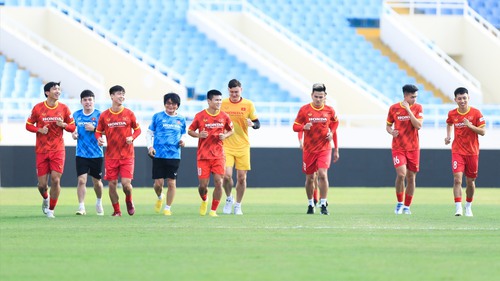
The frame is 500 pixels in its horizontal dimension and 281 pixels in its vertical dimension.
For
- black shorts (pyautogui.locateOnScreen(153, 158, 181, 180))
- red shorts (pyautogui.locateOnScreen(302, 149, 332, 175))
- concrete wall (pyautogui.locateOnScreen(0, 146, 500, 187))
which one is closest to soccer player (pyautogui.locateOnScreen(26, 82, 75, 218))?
black shorts (pyautogui.locateOnScreen(153, 158, 181, 180))

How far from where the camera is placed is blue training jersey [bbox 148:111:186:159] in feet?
69.4

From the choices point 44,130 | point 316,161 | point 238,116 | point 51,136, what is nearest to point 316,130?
point 316,161

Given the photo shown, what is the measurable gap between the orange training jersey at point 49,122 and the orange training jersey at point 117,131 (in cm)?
49

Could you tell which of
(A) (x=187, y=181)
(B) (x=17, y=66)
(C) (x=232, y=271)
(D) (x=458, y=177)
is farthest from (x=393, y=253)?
(B) (x=17, y=66)

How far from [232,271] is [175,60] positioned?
3191 cm

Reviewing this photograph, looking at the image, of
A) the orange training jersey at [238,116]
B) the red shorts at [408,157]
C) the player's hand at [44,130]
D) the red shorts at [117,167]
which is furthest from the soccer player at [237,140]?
the player's hand at [44,130]

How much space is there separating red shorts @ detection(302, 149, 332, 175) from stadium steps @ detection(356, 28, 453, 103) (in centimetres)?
2307

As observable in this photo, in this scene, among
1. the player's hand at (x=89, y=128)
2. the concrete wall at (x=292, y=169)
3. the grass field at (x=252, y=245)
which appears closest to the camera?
the grass field at (x=252, y=245)

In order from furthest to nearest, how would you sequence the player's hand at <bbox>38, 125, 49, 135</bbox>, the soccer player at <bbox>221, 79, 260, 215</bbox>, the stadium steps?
1. the stadium steps
2. the soccer player at <bbox>221, 79, 260, 215</bbox>
3. the player's hand at <bbox>38, 125, 49, 135</bbox>

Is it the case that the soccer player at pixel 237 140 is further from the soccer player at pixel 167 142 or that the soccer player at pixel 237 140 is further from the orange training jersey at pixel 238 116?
the soccer player at pixel 167 142

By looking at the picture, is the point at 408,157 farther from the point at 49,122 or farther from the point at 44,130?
the point at 44,130

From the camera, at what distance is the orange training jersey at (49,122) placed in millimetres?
20391

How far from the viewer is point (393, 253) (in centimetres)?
1423

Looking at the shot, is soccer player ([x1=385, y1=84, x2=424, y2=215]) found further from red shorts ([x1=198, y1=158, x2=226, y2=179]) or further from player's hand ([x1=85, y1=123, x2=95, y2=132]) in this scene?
player's hand ([x1=85, y1=123, x2=95, y2=132])
